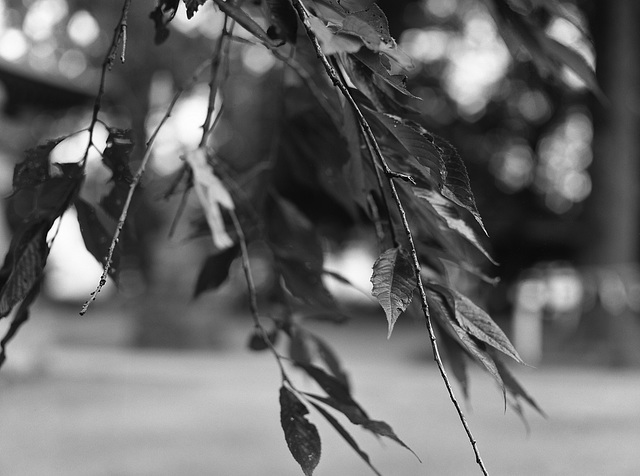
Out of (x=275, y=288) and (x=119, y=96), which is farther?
(x=119, y=96)

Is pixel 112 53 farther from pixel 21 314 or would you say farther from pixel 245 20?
pixel 21 314

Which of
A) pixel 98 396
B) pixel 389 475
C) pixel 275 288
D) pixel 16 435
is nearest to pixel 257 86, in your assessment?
pixel 98 396

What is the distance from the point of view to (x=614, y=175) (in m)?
8.31

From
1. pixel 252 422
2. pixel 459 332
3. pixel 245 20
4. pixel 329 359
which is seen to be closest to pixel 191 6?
pixel 245 20

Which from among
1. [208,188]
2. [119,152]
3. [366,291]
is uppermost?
[119,152]

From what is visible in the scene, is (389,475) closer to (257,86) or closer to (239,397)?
(239,397)

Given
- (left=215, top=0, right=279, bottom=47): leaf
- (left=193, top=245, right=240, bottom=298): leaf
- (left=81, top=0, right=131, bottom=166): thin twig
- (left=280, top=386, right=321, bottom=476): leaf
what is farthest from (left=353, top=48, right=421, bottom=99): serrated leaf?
(left=193, top=245, right=240, bottom=298): leaf

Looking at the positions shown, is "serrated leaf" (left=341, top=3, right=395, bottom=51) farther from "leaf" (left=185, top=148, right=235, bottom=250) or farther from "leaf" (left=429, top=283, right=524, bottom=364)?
"leaf" (left=185, top=148, right=235, bottom=250)

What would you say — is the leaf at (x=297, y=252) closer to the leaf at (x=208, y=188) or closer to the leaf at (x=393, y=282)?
the leaf at (x=208, y=188)

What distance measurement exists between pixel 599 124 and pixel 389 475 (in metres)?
5.80

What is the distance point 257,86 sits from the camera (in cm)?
1158

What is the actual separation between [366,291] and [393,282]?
100 cm

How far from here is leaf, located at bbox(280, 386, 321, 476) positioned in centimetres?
95

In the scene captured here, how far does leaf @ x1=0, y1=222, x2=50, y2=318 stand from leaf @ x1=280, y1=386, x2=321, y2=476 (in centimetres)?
33
